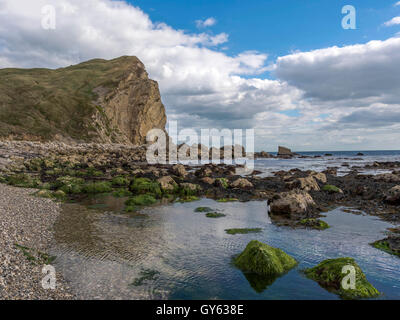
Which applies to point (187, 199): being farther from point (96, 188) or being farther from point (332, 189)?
point (332, 189)

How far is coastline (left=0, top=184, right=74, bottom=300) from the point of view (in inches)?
238

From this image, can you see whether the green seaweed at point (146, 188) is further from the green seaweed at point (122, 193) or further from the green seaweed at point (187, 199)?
the green seaweed at point (187, 199)

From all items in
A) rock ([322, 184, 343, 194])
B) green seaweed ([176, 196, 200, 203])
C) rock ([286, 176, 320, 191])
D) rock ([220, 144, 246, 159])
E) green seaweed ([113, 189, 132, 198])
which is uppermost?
rock ([220, 144, 246, 159])

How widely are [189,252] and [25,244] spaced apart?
229 inches

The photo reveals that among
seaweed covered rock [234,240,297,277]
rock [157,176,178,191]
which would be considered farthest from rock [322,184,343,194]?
seaweed covered rock [234,240,297,277]

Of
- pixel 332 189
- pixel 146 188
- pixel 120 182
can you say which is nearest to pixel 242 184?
pixel 332 189

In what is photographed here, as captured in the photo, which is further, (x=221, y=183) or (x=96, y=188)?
(x=221, y=183)

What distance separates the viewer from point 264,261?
8.09 metres

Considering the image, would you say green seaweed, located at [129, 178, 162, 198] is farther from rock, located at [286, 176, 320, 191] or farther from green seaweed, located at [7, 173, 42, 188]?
rock, located at [286, 176, 320, 191]

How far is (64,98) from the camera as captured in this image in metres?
82.4

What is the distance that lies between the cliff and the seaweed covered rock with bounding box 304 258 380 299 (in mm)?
69941

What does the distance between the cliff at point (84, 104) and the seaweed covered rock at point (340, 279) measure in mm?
69941

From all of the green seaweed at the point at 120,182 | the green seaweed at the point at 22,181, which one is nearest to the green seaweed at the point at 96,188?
the green seaweed at the point at 120,182
